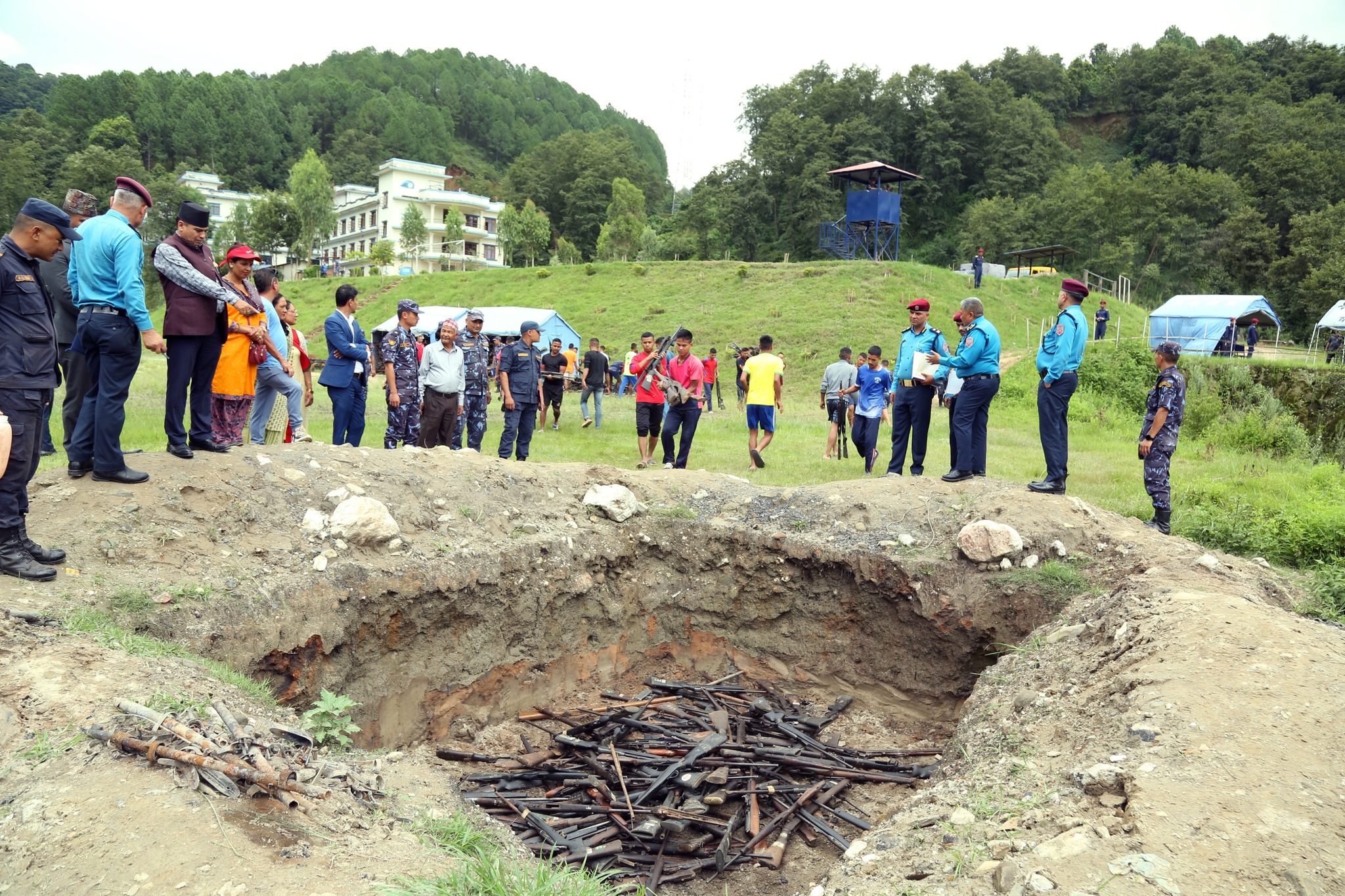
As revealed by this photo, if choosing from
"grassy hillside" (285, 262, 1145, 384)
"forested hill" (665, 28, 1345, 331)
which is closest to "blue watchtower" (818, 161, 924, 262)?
"grassy hillside" (285, 262, 1145, 384)

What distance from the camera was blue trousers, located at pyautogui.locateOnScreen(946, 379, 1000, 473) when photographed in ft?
24.7

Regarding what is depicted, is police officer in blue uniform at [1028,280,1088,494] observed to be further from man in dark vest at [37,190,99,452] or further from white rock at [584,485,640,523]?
man in dark vest at [37,190,99,452]

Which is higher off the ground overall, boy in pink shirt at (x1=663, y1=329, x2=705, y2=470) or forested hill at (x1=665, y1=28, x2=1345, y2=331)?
forested hill at (x1=665, y1=28, x2=1345, y2=331)

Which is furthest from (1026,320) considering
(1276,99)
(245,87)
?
(245,87)

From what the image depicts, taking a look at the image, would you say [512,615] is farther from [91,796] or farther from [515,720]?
[91,796]

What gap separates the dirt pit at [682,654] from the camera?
2.78 m

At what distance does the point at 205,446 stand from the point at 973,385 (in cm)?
684

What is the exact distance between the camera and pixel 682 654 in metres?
7.53

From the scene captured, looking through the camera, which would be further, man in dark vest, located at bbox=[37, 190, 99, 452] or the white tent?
the white tent

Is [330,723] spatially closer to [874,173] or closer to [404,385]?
[404,385]

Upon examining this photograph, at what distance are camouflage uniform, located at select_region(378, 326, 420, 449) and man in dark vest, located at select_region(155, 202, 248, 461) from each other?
9.06 feet

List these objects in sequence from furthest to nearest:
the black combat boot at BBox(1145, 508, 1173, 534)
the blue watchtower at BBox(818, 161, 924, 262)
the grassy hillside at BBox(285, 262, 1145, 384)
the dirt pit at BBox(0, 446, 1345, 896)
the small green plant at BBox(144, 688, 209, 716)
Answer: the blue watchtower at BBox(818, 161, 924, 262) < the grassy hillside at BBox(285, 262, 1145, 384) < the black combat boot at BBox(1145, 508, 1173, 534) < the small green plant at BBox(144, 688, 209, 716) < the dirt pit at BBox(0, 446, 1345, 896)

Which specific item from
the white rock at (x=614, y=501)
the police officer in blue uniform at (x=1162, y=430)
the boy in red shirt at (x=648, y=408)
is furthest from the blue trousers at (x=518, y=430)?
the police officer in blue uniform at (x=1162, y=430)

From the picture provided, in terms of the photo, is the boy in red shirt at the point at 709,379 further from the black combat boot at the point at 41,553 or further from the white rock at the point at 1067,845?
the white rock at the point at 1067,845
